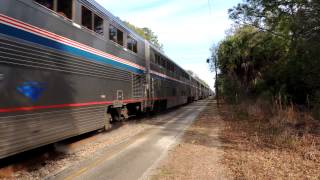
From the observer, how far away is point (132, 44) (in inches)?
566

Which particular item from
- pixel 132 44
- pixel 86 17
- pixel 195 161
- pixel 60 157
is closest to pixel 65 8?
pixel 86 17

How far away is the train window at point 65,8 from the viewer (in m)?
8.22

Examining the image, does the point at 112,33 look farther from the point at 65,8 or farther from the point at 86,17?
the point at 65,8

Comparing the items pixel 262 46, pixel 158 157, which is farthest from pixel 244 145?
pixel 262 46

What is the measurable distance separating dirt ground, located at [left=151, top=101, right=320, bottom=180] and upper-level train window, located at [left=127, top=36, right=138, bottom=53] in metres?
5.13

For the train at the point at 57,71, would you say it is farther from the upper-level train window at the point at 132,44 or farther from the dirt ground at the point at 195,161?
the dirt ground at the point at 195,161

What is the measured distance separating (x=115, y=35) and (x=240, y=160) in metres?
6.56

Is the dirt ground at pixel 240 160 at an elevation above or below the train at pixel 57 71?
below

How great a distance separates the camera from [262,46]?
971 inches

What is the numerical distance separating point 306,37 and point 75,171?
12.8m

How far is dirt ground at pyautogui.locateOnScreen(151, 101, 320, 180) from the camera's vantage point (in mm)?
6457

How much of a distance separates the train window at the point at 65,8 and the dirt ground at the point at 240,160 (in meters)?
4.25

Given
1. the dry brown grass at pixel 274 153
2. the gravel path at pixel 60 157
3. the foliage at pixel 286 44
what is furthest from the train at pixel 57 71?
the foliage at pixel 286 44

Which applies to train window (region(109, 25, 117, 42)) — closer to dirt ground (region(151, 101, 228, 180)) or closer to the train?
the train
